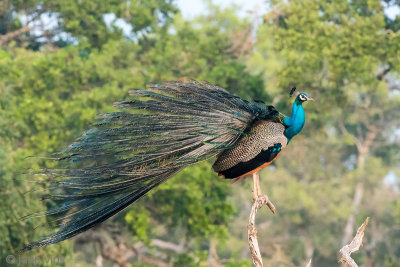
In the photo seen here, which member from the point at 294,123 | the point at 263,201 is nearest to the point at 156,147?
the point at 263,201

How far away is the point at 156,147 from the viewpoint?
6.07 meters

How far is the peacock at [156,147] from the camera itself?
593 cm

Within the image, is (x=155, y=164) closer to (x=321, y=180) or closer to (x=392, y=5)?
(x=392, y=5)

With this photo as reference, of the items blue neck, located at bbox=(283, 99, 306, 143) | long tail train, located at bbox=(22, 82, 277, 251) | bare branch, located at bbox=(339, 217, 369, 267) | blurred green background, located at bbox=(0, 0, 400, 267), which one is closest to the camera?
bare branch, located at bbox=(339, 217, 369, 267)

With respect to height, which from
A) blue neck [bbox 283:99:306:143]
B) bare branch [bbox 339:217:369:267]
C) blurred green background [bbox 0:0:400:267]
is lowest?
bare branch [bbox 339:217:369:267]

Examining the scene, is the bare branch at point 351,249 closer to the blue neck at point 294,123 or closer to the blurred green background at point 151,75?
the blue neck at point 294,123

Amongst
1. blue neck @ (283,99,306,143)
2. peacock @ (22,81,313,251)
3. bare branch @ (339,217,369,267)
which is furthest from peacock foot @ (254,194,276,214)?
bare branch @ (339,217,369,267)

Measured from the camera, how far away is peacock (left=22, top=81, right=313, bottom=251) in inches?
233

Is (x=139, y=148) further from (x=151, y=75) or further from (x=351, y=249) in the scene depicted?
(x=151, y=75)

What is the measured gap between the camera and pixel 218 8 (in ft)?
116

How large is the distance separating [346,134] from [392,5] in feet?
42.3

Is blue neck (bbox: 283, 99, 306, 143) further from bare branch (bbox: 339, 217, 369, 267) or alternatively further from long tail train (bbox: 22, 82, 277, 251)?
bare branch (bbox: 339, 217, 369, 267)

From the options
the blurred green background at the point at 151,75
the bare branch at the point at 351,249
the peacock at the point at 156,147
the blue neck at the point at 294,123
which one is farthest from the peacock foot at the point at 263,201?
the blurred green background at the point at 151,75

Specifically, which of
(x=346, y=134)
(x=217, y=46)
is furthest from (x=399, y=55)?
(x=346, y=134)
